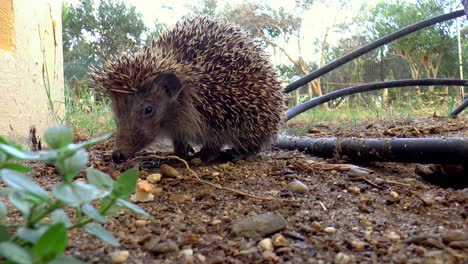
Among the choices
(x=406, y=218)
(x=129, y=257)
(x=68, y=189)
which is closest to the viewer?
(x=68, y=189)

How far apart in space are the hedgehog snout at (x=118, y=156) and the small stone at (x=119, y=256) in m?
1.20

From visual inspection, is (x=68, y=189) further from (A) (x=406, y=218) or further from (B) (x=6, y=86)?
(B) (x=6, y=86)

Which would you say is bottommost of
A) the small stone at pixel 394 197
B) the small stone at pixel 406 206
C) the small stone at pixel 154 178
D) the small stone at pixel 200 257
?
the small stone at pixel 406 206

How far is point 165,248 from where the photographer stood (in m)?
1.14

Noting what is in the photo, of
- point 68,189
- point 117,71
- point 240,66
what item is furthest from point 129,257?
point 240,66

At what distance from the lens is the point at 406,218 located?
56.2 inches

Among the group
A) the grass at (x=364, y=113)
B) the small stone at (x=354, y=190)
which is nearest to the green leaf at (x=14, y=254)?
the small stone at (x=354, y=190)

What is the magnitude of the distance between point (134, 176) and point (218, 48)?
1896 mm

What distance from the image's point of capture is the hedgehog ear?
2410 millimetres

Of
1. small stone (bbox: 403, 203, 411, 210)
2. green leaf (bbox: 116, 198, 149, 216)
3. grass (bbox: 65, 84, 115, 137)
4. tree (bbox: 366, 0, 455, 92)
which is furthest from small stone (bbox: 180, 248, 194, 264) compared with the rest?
tree (bbox: 366, 0, 455, 92)

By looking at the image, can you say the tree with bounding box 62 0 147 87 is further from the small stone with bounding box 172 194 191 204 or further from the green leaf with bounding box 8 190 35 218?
the green leaf with bounding box 8 190 35 218

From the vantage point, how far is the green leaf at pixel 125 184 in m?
0.82

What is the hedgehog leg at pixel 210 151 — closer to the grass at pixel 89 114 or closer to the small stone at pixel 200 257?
the grass at pixel 89 114

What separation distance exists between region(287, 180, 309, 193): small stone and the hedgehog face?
940 millimetres
